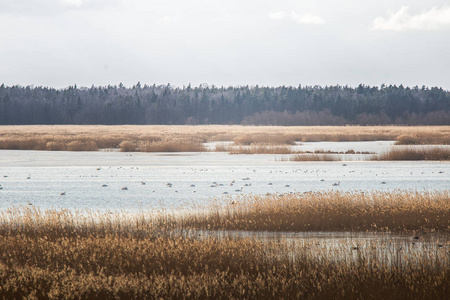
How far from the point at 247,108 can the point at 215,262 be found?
585 feet

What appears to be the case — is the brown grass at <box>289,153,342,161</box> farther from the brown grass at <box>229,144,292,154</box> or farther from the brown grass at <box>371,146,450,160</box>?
the brown grass at <box>229,144,292,154</box>

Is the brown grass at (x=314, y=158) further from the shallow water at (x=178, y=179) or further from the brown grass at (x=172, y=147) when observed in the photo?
the brown grass at (x=172, y=147)

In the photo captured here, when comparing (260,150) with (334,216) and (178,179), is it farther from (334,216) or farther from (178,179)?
(334,216)

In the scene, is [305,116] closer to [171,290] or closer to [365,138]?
[365,138]

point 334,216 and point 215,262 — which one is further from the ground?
point 215,262

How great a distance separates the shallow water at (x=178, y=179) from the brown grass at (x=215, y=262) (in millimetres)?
4878

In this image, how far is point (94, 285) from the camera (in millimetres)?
9695

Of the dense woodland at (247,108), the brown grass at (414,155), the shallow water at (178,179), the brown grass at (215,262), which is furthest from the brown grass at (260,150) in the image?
the dense woodland at (247,108)

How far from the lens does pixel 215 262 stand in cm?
1153

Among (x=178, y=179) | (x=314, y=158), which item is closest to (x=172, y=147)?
(x=314, y=158)

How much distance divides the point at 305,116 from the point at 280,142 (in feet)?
358

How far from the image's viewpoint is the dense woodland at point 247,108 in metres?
172

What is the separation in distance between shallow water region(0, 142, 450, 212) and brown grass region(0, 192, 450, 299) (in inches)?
192

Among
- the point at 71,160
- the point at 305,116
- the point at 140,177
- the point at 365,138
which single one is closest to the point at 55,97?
the point at 305,116
